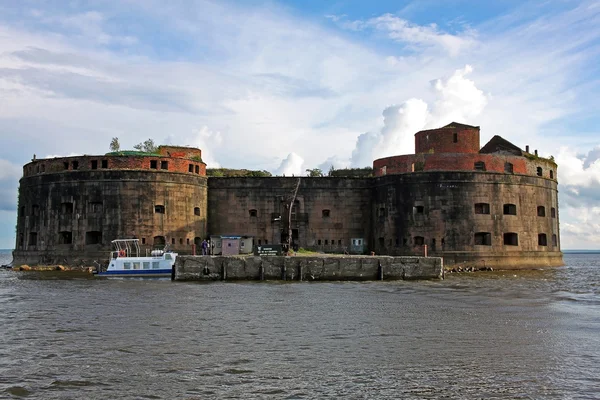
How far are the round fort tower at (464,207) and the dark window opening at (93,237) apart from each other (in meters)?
19.0

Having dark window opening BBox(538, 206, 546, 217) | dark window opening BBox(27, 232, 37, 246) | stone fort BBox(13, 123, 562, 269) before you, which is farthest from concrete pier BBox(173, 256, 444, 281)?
dark window opening BBox(538, 206, 546, 217)

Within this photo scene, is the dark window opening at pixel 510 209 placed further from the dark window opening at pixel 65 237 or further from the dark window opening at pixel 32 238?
the dark window opening at pixel 32 238

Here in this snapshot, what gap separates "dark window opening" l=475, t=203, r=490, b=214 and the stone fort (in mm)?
75

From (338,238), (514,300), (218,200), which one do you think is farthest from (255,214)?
(514,300)

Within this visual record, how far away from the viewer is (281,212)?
149ft

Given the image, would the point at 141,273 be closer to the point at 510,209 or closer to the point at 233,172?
the point at 233,172

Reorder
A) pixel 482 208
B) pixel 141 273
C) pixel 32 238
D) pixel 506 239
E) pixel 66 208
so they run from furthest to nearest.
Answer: pixel 32 238 < pixel 506 239 < pixel 482 208 < pixel 66 208 < pixel 141 273

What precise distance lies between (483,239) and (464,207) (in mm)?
2676

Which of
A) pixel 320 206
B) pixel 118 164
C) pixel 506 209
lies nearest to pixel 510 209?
pixel 506 209

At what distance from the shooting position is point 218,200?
45594 millimetres

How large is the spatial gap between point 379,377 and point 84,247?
111 ft

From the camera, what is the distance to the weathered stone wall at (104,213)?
41219 millimetres

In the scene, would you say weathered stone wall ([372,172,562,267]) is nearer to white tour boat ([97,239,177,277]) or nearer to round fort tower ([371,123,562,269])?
round fort tower ([371,123,562,269])

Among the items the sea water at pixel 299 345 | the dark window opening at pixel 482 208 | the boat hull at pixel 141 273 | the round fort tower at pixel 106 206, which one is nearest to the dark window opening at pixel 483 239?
the dark window opening at pixel 482 208
